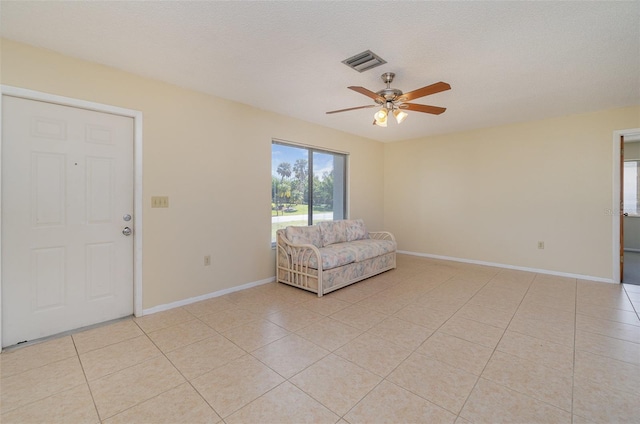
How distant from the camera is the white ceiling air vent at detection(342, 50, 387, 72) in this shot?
236 centimetres

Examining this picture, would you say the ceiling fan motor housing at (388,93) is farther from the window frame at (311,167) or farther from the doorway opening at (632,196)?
the doorway opening at (632,196)

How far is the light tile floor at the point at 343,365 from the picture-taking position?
158 centimetres

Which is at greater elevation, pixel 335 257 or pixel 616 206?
pixel 616 206

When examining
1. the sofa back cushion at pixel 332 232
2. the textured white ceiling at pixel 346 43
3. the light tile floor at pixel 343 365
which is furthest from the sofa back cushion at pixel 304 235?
the textured white ceiling at pixel 346 43

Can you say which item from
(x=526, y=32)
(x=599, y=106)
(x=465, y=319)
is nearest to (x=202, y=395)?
(x=465, y=319)

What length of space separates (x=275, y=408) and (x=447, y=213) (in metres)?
4.74

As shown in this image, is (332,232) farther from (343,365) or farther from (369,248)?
(343,365)

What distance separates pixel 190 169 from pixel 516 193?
4896 millimetres

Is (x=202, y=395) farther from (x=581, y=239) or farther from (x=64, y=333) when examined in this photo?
(x=581, y=239)

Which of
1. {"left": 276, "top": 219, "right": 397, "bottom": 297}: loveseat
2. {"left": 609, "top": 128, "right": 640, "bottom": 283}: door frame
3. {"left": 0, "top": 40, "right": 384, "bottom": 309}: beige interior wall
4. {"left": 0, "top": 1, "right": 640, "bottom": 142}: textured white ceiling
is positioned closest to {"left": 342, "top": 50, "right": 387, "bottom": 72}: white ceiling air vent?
{"left": 0, "top": 1, "right": 640, "bottom": 142}: textured white ceiling

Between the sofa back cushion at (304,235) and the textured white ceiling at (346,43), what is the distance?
172 centimetres

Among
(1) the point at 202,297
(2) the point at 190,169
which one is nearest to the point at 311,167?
(2) the point at 190,169

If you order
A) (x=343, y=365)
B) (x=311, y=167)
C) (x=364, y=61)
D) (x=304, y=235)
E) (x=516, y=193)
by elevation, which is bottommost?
(x=343, y=365)

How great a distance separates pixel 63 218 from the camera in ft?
8.12
